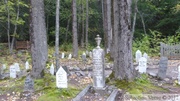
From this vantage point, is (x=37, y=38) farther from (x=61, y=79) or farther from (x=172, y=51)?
(x=172, y=51)

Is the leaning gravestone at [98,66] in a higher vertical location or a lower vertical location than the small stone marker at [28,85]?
higher

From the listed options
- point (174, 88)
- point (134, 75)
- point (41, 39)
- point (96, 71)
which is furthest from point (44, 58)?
point (174, 88)

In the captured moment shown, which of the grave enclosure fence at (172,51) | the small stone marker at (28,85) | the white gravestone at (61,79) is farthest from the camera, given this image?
the grave enclosure fence at (172,51)

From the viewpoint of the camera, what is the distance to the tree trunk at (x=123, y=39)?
6.96 metres

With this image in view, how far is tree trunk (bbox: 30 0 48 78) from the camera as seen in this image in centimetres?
796

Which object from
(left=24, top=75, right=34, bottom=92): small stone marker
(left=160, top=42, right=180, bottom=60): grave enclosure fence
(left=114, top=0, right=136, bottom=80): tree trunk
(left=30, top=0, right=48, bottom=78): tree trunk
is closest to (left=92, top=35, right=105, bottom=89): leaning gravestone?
(left=114, top=0, right=136, bottom=80): tree trunk

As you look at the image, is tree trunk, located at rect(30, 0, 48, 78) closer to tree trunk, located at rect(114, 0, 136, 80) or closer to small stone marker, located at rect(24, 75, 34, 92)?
small stone marker, located at rect(24, 75, 34, 92)

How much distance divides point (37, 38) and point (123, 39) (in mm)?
2832

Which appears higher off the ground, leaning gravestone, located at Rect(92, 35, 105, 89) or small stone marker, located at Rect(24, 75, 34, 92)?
leaning gravestone, located at Rect(92, 35, 105, 89)

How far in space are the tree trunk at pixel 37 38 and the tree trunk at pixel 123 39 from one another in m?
2.55

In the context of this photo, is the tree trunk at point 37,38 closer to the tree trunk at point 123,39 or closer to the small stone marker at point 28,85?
the small stone marker at point 28,85

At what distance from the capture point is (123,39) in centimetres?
697

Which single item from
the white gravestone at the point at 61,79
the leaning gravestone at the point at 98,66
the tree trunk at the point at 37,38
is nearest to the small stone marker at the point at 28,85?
the white gravestone at the point at 61,79

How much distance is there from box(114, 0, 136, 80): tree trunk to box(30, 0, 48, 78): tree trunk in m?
2.55
